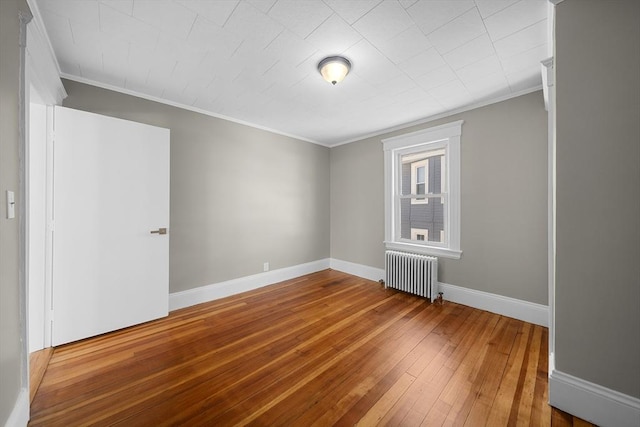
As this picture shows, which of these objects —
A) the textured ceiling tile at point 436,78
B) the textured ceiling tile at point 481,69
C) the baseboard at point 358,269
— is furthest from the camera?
the baseboard at point 358,269

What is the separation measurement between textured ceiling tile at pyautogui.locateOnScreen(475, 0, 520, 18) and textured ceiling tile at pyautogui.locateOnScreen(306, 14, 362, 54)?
0.78 m

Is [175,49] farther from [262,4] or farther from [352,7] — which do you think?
[352,7]

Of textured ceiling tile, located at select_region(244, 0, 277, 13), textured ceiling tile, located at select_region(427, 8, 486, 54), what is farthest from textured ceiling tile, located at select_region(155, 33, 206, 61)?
textured ceiling tile, located at select_region(427, 8, 486, 54)

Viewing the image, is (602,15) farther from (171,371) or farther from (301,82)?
(171,371)

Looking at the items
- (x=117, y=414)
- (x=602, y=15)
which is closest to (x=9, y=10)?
(x=117, y=414)

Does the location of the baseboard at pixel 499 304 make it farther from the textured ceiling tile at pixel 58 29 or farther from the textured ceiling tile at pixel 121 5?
the textured ceiling tile at pixel 58 29

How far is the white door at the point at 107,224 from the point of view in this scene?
7.22 feet

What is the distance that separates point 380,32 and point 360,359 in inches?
100

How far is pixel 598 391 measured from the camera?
141cm

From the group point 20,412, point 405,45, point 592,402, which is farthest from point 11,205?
point 592,402

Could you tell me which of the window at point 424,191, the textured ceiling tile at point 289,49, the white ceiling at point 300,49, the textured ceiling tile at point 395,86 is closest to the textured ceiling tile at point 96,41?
the white ceiling at point 300,49

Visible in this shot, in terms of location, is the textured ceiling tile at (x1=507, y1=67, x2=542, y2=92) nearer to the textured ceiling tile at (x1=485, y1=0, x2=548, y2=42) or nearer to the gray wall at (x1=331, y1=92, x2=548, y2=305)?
the gray wall at (x1=331, y1=92, x2=548, y2=305)

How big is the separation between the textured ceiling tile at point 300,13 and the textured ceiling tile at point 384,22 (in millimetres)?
265

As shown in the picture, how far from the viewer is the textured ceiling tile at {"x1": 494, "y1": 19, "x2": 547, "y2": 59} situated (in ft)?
5.76
